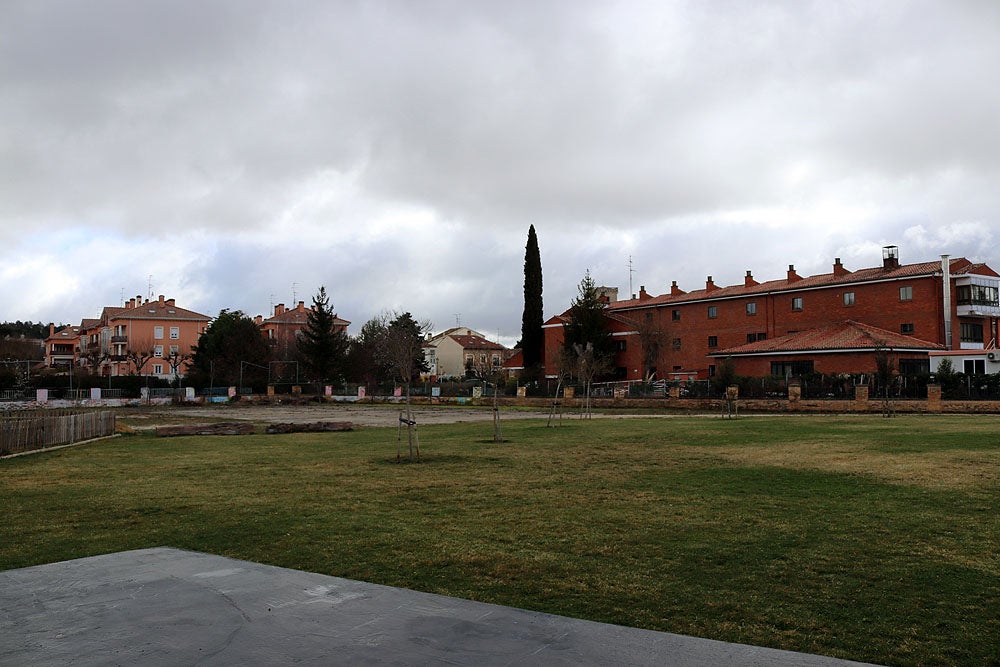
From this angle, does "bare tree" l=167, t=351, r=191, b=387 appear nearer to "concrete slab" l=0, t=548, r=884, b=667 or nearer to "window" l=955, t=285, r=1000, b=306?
"window" l=955, t=285, r=1000, b=306

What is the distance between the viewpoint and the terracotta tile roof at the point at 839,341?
5031 cm

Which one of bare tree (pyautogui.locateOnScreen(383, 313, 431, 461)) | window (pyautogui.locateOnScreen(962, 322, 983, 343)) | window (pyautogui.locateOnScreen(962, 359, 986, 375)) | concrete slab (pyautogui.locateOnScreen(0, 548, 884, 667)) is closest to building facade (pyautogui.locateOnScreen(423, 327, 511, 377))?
bare tree (pyautogui.locateOnScreen(383, 313, 431, 461))

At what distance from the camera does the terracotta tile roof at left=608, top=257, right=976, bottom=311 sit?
5431cm

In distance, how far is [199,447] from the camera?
22.8 m

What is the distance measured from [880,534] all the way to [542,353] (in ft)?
234

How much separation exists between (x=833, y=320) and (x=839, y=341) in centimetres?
795

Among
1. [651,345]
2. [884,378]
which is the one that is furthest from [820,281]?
[884,378]

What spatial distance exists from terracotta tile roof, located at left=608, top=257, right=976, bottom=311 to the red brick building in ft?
0.32

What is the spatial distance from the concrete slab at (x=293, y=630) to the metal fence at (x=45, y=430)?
53.8 feet

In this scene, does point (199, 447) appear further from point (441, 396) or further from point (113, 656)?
point (441, 396)

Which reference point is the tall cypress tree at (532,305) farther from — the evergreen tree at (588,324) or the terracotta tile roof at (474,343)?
the terracotta tile roof at (474,343)

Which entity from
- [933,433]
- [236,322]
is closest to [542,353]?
[236,322]

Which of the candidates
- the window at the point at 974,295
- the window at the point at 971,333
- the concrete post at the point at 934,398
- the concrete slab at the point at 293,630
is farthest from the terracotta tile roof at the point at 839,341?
the concrete slab at the point at 293,630

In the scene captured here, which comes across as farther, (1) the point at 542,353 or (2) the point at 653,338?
(1) the point at 542,353
